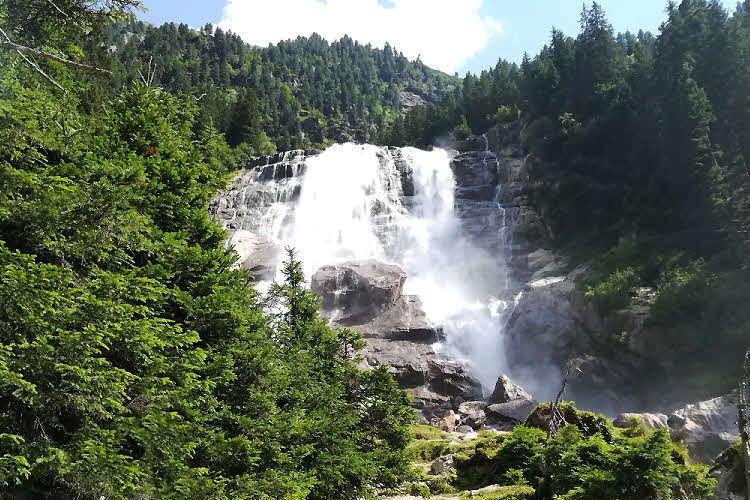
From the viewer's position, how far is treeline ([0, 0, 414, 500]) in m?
7.10

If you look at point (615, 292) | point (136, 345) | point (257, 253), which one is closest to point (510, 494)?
point (136, 345)

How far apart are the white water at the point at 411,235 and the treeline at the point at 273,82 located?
25.4 meters

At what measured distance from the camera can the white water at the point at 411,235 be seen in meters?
40.2

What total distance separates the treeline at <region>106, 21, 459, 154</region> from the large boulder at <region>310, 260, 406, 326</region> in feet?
140

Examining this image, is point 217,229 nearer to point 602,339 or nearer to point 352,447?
point 352,447

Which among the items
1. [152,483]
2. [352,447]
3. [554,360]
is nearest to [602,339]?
[554,360]

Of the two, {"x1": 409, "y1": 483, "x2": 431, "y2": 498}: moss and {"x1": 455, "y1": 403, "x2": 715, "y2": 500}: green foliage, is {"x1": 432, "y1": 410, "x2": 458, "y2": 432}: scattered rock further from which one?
{"x1": 409, "y1": 483, "x2": 431, "y2": 498}: moss

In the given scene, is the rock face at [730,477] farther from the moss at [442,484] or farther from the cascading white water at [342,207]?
the cascading white water at [342,207]

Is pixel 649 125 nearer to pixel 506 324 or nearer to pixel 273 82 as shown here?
pixel 506 324

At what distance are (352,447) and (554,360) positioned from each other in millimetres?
27859

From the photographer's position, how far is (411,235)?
167 ft

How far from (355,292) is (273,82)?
111 m

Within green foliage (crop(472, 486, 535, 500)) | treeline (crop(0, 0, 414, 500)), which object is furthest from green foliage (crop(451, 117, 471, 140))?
green foliage (crop(472, 486, 535, 500))

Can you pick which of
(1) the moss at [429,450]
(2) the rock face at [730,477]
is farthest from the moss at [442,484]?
(2) the rock face at [730,477]
